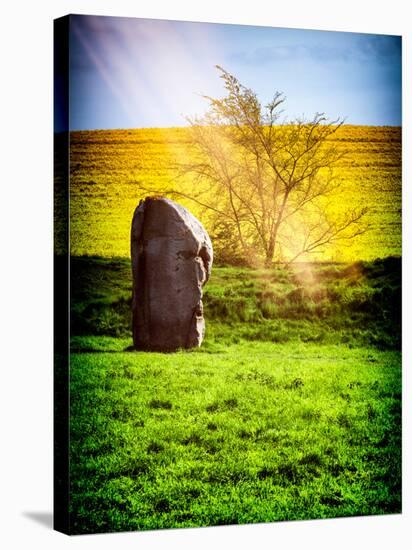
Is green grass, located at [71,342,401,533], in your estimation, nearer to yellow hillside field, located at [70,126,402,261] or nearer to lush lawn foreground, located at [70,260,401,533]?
lush lawn foreground, located at [70,260,401,533]

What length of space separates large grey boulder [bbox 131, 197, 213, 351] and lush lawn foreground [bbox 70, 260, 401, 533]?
0.16 m

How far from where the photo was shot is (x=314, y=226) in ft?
39.9

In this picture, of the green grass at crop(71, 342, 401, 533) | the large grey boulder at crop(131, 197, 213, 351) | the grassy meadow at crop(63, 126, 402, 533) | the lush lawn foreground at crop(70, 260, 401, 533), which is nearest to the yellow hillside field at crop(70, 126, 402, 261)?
the grassy meadow at crop(63, 126, 402, 533)

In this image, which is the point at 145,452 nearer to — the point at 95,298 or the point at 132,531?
the point at 132,531

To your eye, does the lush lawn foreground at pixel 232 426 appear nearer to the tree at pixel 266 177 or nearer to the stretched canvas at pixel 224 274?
the stretched canvas at pixel 224 274

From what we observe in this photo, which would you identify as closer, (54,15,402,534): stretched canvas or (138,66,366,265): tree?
(54,15,402,534): stretched canvas

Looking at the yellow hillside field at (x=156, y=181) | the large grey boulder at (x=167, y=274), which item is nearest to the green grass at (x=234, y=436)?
the large grey boulder at (x=167, y=274)

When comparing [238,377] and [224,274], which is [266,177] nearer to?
[224,274]

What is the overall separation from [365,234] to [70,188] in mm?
2956

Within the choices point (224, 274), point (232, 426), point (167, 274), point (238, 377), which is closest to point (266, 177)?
point (224, 274)

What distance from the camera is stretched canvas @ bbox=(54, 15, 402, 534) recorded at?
36.2 ft

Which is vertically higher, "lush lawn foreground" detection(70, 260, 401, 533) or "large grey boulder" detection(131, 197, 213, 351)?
"large grey boulder" detection(131, 197, 213, 351)

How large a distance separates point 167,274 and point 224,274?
536 millimetres

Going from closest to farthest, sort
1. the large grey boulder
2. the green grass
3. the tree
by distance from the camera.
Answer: the green grass < the large grey boulder < the tree
